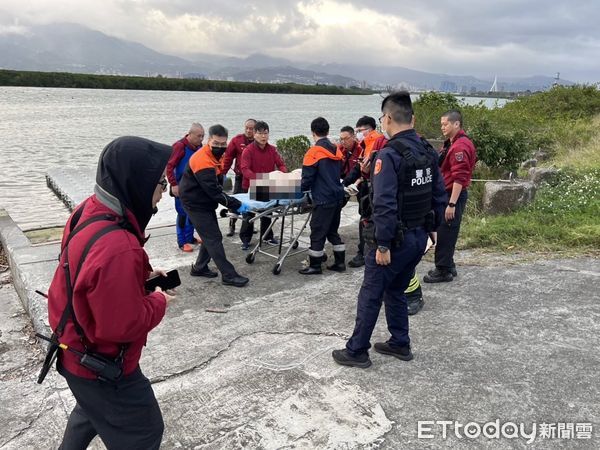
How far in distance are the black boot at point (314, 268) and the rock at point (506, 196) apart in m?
3.23

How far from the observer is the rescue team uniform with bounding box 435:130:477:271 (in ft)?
15.3

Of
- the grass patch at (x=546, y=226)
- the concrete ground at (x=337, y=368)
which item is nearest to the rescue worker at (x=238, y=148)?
the concrete ground at (x=337, y=368)

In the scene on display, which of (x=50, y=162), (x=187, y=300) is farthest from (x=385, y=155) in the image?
(x=50, y=162)

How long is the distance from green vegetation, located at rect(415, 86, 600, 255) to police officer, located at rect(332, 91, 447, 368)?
3118mm

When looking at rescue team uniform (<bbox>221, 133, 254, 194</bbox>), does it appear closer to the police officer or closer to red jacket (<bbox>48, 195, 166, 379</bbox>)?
the police officer

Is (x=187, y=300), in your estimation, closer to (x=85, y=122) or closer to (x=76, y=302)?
(x=76, y=302)

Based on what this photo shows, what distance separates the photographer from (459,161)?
4.66 metres

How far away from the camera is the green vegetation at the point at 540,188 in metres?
6.00

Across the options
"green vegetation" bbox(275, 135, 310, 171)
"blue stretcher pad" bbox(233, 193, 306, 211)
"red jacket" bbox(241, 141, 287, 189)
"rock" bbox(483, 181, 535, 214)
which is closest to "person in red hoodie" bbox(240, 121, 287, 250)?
"red jacket" bbox(241, 141, 287, 189)

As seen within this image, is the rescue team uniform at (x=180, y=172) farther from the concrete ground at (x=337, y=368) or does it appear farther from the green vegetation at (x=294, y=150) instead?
the green vegetation at (x=294, y=150)

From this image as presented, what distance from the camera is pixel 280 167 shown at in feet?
21.7

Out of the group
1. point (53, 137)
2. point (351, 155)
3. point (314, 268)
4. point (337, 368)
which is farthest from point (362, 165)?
point (53, 137)

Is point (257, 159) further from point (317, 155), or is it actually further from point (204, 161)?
point (204, 161)

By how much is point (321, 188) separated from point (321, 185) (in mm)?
35
